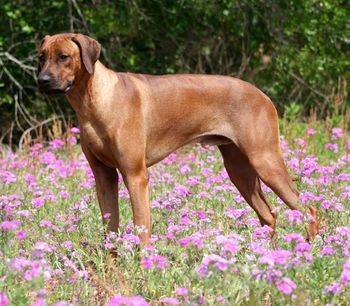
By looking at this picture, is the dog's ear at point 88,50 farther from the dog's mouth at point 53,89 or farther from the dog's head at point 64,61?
the dog's mouth at point 53,89

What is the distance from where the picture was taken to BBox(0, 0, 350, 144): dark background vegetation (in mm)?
10281

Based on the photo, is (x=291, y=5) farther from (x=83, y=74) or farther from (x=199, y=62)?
(x=83, y=74)

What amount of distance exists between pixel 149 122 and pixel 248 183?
3.38 feet

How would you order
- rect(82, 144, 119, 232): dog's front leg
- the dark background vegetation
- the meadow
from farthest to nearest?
the dark background vegetation → rect(82, 144, 119, 232): dog's front leg → the meadow

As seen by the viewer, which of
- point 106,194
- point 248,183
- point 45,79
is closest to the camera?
point 45,79

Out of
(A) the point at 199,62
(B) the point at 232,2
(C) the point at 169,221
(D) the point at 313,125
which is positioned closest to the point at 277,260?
(C) the point at 169,221

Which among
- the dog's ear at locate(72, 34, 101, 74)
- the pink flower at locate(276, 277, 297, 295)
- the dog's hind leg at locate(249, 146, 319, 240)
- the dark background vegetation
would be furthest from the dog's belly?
the dark background vegetation

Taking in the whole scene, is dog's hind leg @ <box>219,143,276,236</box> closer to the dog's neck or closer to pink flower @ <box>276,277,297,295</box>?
the dog's neck

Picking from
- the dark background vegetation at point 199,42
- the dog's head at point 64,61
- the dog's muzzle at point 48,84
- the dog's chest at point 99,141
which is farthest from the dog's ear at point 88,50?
the dark background vegetation at point 199,42

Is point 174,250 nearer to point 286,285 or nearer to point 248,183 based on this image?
point 286,285

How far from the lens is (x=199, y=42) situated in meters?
11.6

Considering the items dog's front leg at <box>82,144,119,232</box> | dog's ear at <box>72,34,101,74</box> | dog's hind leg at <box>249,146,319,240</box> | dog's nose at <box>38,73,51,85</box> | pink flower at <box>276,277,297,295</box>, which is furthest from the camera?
dog's hind leg at <box>249,146,319,240</box>

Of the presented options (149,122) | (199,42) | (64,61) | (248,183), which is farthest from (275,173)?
(199,42)

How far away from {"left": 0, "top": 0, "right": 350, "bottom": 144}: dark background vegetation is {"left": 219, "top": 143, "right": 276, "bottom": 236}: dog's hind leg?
412 cm
